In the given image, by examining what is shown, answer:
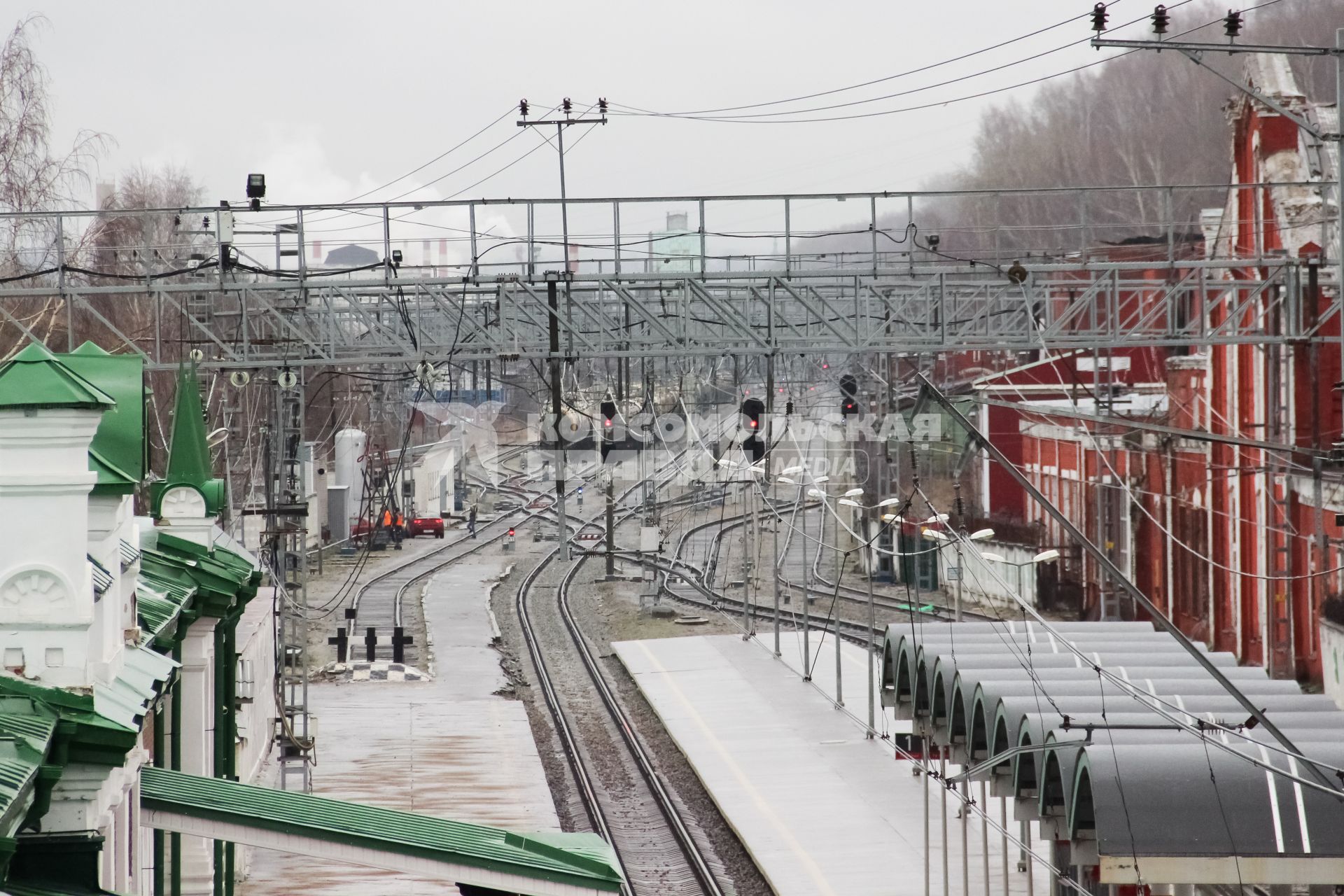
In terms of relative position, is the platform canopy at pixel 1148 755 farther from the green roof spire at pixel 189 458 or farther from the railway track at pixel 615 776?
the green roof spire at pixel 189 458

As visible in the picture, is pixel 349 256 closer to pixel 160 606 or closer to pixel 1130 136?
pixel 1130 136

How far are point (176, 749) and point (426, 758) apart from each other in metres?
14.2

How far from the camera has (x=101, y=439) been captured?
7.67 metres

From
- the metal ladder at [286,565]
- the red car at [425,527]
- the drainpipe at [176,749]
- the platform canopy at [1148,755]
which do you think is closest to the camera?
the drainpipe at [176,749]

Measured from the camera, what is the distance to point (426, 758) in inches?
953

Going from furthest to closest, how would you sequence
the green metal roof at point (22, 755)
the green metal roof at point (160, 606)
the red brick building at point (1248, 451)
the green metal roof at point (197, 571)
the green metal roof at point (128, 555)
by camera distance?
the red brick building at point (1248, 451)
the green metal roof at point (197, 571)
the green metal roof at point (160, 606)
the green metal roof at point (128, 555)
the green metal roof at point (22, 755)

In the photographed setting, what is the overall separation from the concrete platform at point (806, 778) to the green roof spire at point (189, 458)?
6.69m

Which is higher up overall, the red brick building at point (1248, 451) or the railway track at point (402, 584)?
the red brick building at point (1248, 451)

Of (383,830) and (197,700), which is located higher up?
(197,700)

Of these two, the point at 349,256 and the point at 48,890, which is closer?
the point at 48,890

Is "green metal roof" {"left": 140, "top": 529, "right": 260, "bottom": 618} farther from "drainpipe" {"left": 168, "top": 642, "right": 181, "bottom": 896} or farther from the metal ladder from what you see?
the metal ladder

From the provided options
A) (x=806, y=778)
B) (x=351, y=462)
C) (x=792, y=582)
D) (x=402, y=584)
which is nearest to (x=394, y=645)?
(x=402, y=584)

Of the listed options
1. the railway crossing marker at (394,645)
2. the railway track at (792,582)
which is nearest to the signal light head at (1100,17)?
the railway track at (792,582)

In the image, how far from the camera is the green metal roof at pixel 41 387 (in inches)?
247
